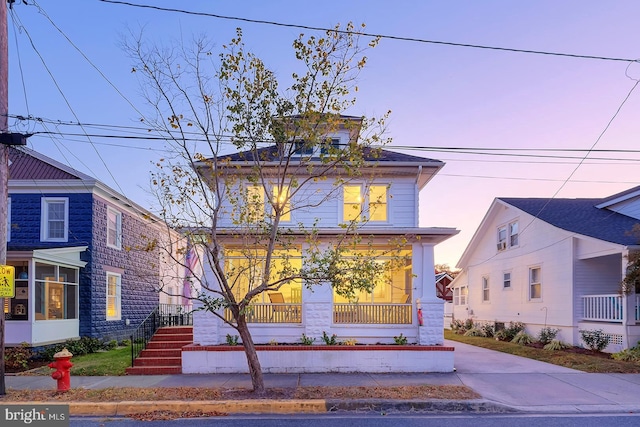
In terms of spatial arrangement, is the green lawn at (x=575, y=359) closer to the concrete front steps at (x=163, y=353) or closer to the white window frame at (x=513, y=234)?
the white window frame at (x=513, y=234)

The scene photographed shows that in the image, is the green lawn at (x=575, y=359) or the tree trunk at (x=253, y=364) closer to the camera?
the tree trunk at (x=253, y=364)

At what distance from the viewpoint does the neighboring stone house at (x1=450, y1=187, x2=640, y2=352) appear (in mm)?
15039

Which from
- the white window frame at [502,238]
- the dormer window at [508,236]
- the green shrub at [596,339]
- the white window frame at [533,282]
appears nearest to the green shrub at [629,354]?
the green shrub at [596,339]

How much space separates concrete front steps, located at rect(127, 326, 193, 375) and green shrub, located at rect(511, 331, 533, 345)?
12.4 metres

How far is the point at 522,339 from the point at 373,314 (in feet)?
27.7

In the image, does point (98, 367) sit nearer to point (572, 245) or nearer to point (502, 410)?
point (502, 410)

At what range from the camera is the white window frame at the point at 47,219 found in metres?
17.1

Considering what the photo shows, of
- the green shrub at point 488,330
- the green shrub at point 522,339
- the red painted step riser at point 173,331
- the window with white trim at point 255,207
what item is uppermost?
the window with white trim at point 255,207

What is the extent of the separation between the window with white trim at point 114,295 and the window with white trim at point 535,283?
16.7 metres

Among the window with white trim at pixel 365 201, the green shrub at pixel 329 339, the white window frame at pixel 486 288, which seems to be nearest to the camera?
the green shrub at pixel 329 339

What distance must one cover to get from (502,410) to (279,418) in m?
4.00

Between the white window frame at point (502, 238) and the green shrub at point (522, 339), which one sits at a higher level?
the white window frame at point (502, 238)

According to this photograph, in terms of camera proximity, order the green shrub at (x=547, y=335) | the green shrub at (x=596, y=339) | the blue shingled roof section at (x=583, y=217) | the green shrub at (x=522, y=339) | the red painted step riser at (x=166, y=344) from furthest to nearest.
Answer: the green shrub at (x=522, y=339), the green shrub at (x=547, y=335), the blue shingled roof section at (x=583, y=217), the green shrub at (x=596, y=339), the red painted step riser at (x=166, y=344)

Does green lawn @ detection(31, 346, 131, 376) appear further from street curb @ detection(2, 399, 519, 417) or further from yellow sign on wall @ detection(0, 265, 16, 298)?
yellow sign on wall @ detection(0, 265, 16, 298)
